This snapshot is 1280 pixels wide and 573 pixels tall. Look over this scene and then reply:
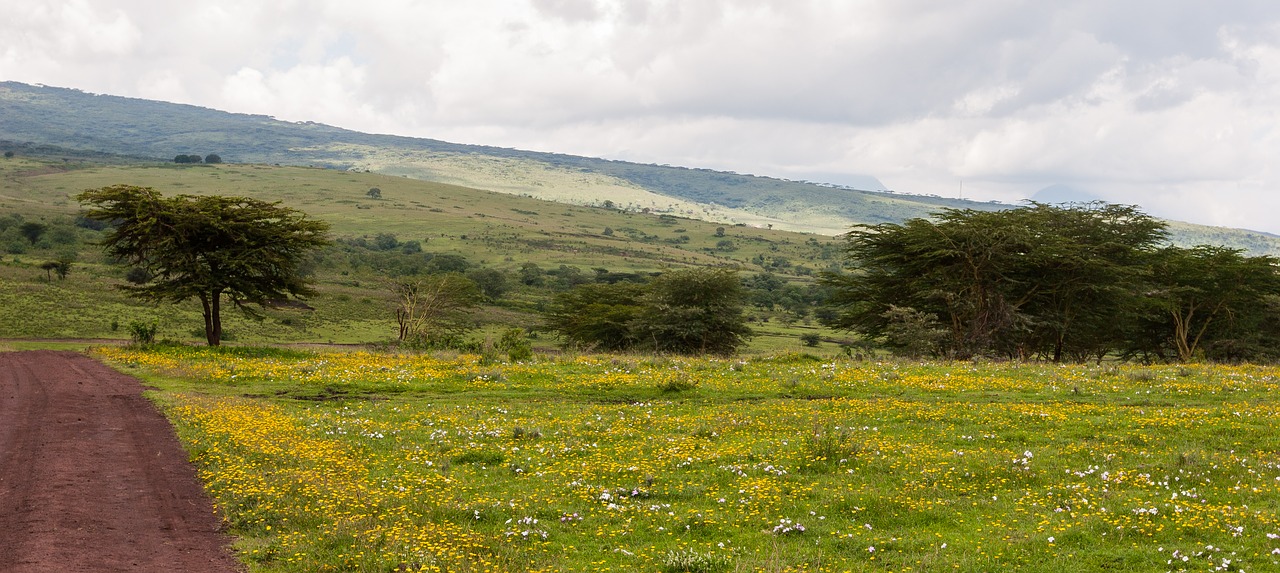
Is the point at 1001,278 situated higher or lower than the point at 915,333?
higher

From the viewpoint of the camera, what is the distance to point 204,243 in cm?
3594

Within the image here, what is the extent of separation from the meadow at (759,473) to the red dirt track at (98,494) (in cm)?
57

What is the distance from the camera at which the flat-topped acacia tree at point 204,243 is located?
3491 centimetres

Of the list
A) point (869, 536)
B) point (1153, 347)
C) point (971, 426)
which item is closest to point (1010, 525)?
point (869, 536)

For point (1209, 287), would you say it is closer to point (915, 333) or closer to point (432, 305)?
point (915, 333)

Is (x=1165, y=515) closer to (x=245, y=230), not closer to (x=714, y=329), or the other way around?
(x=245, y=230)

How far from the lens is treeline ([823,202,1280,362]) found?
3984 centimetres

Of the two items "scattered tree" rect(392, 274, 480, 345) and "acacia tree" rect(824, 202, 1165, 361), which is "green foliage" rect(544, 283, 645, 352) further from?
"acacia tree" rect(824, 202, 1165, 361)

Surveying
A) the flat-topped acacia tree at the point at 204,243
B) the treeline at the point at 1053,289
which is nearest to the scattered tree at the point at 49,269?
the flat-topped acacia tree at the point at 204,243

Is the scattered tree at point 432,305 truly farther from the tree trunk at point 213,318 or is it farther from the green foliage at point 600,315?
the tree trunk at point 213,318

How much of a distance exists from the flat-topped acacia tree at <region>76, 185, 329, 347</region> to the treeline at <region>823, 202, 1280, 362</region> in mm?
30126

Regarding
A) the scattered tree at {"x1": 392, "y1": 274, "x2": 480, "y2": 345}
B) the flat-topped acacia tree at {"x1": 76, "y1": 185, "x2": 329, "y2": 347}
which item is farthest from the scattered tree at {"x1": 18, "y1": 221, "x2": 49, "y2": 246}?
the flat-topped acacia tree at {"x1": 76, "y1": 185, "x2": 329, "y2": 347}

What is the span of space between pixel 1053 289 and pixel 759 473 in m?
35.9

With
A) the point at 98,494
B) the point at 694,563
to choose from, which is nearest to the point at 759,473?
the point at 694,563
